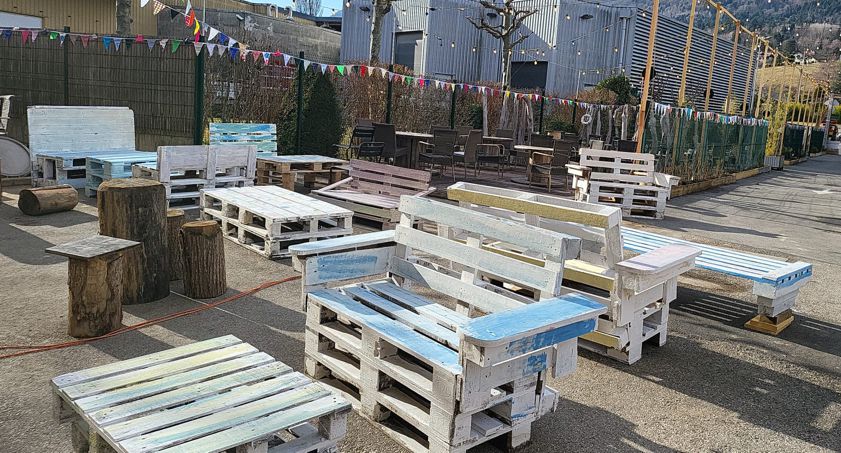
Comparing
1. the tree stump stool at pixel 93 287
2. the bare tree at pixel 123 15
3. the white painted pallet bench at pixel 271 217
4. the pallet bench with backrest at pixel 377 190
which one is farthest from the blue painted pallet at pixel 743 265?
the bare tree at pixel 123 15

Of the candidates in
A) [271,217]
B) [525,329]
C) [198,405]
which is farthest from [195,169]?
[525,329]

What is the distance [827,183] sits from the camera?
2348 centimetres

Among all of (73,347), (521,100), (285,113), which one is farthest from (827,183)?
(73,347)

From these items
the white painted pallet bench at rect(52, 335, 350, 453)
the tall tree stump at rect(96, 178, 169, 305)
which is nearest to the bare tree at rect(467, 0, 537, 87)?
the tall tree stump at rect(96, 178, 169, 305)

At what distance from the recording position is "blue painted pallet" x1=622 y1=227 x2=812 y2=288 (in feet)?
18.5

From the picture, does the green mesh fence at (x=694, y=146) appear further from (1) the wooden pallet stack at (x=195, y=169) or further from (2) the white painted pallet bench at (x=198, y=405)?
(2) the white painted pallet bench at (x=198, y=405)

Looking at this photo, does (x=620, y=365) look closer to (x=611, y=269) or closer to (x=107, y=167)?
(x=611, y=269)

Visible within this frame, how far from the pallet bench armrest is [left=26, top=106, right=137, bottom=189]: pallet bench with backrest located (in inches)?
337

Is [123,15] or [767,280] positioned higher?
[123,15]

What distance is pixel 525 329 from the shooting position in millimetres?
2947

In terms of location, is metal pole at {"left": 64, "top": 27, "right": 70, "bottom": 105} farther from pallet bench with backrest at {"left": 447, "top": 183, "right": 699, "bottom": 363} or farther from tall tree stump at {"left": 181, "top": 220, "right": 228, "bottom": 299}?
pallet bench with backrest at {"left": 447, "top": 183, "right": 699, "bottom": 363}

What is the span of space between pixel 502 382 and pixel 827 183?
2446 cm

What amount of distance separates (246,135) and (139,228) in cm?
615

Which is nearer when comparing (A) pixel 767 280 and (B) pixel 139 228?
(B) pixel 139 228
